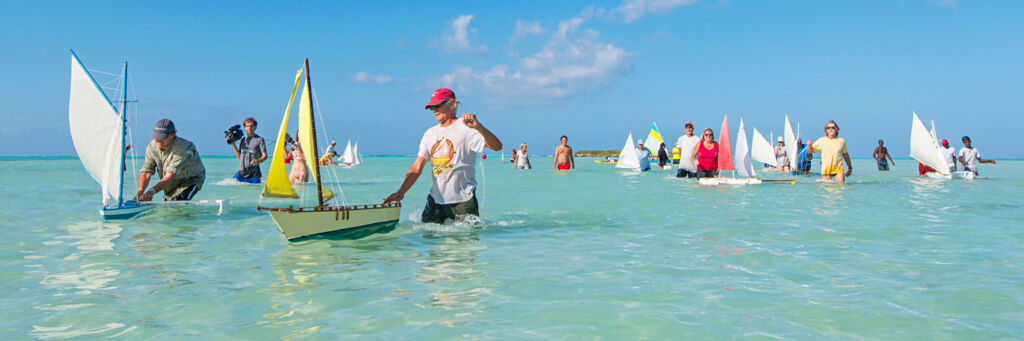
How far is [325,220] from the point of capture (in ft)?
20.6

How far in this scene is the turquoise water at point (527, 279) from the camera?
354 cm

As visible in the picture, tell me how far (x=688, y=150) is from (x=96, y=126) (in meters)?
14.5

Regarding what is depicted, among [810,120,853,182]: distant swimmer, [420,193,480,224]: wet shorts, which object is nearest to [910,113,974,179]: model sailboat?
[810,120,853,182]: distant swimmer

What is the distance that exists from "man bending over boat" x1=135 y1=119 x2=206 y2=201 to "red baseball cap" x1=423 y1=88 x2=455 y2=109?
4173 mm

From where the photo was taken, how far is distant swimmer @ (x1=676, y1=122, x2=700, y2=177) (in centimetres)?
1729

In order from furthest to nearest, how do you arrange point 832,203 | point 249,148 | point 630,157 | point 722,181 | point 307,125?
point 630,157 → point 722,181 → point 249,148 → point 832,203 → point 307,125

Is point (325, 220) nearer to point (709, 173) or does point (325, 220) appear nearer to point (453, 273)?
point (453, 273)

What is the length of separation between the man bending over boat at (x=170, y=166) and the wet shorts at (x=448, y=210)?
3813mm

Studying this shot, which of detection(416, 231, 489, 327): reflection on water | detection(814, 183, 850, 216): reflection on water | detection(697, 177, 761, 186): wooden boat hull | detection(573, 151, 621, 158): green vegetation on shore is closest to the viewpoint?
detection(416, 231, 489, 327): reflection on water

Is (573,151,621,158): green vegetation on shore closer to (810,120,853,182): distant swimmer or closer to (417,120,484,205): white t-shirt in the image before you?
(810,120,853,182): distant swimmer

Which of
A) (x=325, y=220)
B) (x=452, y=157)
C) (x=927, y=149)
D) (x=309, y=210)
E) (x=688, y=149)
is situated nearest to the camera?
(x=309, y=210)

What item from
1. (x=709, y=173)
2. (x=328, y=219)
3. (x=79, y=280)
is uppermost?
(x=709, y=173)

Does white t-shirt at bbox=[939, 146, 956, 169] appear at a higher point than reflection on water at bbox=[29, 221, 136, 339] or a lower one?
higher

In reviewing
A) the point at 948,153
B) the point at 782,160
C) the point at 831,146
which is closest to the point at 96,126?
the point at 831,146
